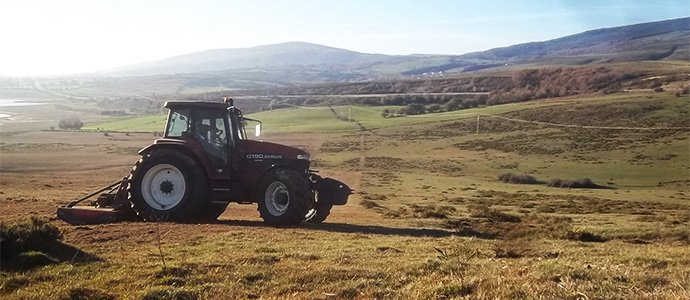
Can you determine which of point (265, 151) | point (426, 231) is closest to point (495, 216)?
point (426, 231)

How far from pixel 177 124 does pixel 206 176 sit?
4.85ft

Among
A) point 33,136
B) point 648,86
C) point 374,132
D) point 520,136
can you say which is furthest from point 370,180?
point 648,86

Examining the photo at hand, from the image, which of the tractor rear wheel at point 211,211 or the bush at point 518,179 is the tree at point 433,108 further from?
the tractor rear wheel at point 211,211

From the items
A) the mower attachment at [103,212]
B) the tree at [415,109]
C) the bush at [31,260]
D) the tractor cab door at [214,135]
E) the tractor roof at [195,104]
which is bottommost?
the tree at [415,109]

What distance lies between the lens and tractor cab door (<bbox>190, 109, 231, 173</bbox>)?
15273 millimetres

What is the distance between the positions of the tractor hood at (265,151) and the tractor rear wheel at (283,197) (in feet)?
1.67

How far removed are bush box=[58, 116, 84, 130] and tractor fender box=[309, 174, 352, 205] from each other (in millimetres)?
52101

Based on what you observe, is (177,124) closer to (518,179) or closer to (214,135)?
(214,135)

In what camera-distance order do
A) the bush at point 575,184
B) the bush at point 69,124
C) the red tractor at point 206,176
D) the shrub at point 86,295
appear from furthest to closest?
the bush at point 69,124 → the bush at point 575,184 → the red tractor at point 206,176 → the shrub at point 86,295

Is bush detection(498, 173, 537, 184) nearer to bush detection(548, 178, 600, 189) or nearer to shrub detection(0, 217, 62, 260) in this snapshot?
bush detection(548, 178, 600, 189)

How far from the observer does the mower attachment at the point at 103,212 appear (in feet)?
48.1

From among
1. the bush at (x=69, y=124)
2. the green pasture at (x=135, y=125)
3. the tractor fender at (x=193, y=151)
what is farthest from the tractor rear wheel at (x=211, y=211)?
the bush at (x=69, y=124)

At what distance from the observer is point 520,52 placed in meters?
151

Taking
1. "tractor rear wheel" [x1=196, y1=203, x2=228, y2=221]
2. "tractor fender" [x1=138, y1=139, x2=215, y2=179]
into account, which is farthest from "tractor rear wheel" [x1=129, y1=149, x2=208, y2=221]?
"tractor rear wheel" [x1=196, y1=203, x2=228, y2=221]
